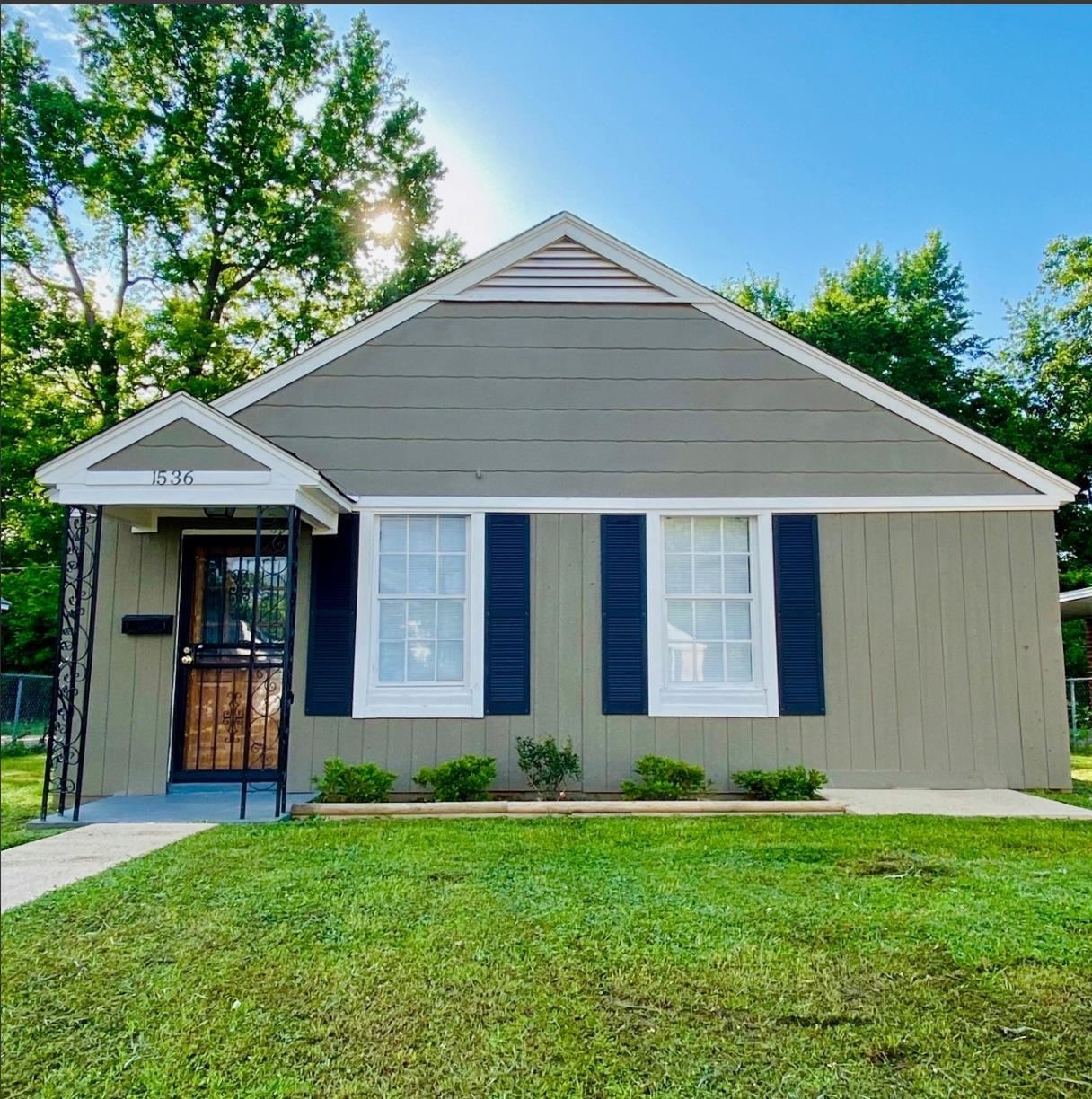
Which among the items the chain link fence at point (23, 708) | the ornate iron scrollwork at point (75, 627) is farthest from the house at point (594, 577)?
the chain link fence at point (23, 708)

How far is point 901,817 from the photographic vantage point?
5.05 metres

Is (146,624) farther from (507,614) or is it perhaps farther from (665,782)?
(665,782)

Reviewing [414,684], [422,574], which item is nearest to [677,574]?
[422,574]

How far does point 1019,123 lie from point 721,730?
5145mm

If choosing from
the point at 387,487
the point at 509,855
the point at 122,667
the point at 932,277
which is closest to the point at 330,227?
the point at 387,487

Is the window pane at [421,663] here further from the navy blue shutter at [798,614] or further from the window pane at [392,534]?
the navy blue shutter at [798,614]

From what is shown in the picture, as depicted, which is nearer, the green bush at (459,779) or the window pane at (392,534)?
the green bush at (459,779)

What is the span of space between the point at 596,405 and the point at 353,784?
3.49 m

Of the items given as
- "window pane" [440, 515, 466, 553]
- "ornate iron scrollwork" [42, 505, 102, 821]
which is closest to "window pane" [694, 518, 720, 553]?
"window pane" [440, 515, 466, 553]

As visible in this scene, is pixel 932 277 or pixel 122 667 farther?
pixel 932 277

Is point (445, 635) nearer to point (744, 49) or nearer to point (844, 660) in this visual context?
point (844, 660)

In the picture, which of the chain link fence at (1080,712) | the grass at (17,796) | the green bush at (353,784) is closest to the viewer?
the grass at (17,796)

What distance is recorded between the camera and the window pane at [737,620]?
6.43 metres

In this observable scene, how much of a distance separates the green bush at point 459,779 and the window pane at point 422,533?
1.73m
